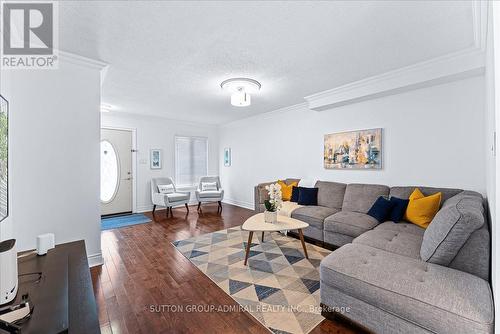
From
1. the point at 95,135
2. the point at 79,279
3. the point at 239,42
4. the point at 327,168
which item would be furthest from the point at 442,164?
the point at 95,135

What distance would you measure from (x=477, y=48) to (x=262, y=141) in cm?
392

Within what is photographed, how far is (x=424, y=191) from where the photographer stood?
2916 millimetres

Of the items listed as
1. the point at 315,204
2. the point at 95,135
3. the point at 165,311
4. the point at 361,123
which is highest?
the point at 361,123

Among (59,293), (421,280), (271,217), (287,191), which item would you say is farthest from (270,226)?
(59,293)

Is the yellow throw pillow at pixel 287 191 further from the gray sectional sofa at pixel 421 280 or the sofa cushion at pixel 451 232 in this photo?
the sofa cushion at pixel 451 232

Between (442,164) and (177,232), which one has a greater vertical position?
(442,164)

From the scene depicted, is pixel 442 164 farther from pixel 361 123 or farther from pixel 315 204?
pixel 315 204

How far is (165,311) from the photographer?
1.83 m

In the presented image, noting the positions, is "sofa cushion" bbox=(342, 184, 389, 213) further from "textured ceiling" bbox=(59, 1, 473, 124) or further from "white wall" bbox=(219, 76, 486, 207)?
"textured ceiling" bbox=(59, 1, 473, 124)

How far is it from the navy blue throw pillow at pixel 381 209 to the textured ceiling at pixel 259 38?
5.89 feet

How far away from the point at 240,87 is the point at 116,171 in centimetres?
389

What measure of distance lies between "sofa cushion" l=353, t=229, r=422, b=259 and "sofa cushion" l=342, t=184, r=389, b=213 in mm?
902

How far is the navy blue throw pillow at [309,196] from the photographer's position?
3886mm

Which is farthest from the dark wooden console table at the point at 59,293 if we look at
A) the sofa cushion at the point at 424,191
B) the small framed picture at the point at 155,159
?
the small framed picture at the point at 155,159
